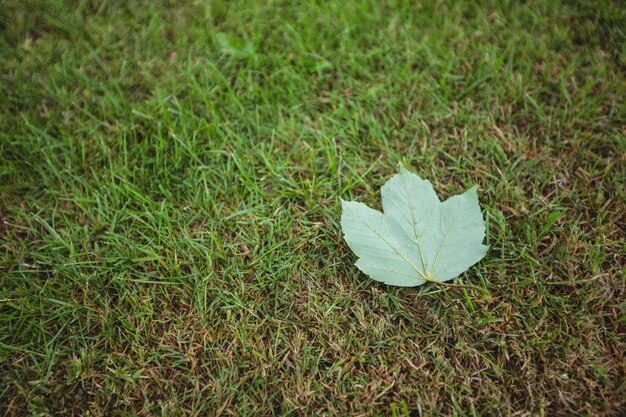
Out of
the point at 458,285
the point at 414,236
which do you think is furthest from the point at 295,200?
the point at 458,285

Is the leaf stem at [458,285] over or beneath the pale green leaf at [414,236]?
beneath

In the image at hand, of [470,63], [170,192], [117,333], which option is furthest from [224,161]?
[470,63]

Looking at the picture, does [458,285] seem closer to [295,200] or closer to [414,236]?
[414,236]

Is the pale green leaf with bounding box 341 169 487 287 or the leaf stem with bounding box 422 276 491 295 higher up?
the pale green leaf with bounding box 341 169 487 287

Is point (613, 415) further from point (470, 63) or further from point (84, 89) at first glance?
point (84, 89)
